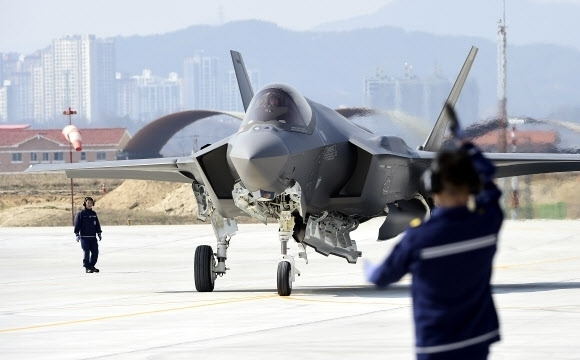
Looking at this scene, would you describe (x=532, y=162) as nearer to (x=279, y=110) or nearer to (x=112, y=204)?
(x=279, y=110)

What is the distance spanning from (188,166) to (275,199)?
281cm

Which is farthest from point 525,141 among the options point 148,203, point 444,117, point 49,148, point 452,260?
point 49,148

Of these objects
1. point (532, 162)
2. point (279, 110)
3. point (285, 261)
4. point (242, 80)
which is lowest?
point (285, 261)

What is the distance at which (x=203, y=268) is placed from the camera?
65.3ft

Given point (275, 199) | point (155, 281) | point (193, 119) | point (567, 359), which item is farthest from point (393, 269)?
point (193, 119)

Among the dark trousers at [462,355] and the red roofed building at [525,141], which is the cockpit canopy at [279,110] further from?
the red roofed building at [525,141]

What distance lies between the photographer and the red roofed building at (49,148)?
5723 inches

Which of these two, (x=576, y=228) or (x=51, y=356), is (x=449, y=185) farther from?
(x=576, y=228)

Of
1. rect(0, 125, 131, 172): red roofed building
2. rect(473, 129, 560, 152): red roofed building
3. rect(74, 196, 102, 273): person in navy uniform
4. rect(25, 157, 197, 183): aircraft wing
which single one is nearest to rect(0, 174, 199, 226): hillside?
rect(473, 129, 560, 152): red roofed building

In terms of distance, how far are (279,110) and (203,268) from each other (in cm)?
313

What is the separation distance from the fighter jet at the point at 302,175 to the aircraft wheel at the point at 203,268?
0.02 metres

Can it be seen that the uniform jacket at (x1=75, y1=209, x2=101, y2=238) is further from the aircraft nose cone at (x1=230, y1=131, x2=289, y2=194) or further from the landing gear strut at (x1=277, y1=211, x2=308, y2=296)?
the aircraft nose cone at (x1=230, y1=131, x2=289, y2=194)

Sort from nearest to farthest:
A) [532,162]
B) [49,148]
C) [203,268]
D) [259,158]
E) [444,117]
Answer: [259,158], [203,268], [532,162], [444,117], [49,148]

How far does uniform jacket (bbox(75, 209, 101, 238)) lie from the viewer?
25.6m
